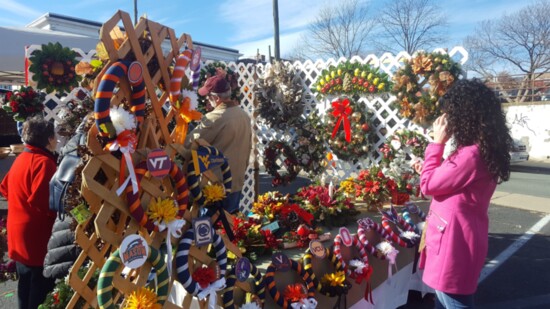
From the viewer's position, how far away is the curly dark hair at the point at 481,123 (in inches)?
72.9

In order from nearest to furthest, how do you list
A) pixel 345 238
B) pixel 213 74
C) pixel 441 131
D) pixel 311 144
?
pixel 441 131
pixel 345 238
pixel 213 74
pixel 311 144

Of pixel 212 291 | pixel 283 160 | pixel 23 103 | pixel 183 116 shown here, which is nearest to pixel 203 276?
pixel 212 291

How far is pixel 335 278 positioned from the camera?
236 cm

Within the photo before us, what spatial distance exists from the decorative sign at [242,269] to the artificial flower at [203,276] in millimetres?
162

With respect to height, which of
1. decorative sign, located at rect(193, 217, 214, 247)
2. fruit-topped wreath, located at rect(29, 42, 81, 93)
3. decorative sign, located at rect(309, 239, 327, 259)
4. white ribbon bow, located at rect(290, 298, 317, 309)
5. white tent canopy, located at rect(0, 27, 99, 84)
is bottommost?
white ribbon bow, located at rect(290, 298, 317, 309)

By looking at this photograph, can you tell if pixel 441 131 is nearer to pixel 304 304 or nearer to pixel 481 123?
pixel 481 123

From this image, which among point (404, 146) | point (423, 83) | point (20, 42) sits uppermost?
point (20, 42)

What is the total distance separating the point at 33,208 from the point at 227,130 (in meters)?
1.48

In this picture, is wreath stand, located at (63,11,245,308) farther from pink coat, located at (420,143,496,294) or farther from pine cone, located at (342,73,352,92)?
pine cone, located at (342,73,352,92)

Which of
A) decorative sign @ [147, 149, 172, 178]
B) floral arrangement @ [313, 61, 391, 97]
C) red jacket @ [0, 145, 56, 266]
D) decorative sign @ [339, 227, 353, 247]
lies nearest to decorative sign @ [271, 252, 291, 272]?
decorative sign @ [339, 227, 353, 247]

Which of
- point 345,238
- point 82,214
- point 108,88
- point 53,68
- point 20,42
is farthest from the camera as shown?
point 20,42

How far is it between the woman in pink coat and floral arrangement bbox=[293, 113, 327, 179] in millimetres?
3262

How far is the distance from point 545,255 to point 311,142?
3054 millimetres

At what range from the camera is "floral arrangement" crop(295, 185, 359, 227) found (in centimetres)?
326
